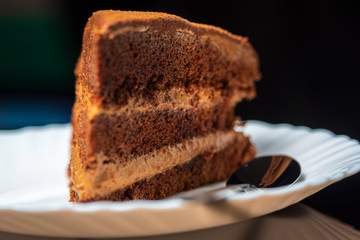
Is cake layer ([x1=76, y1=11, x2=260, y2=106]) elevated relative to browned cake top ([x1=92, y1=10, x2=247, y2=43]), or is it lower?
lower

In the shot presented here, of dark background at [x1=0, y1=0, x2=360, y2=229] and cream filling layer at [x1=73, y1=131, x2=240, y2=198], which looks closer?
cream filling layer at [x1=73, y1=131, x2=240, y2=198]

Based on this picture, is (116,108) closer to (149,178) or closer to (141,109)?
(141,109)

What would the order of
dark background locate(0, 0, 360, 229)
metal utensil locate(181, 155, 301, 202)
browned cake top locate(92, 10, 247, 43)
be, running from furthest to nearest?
dark background locate(0, 0, 360, 229) < metal utensil locate(181, 155, 301, 202) < browned cake top locate(92, 10, 247, 43)

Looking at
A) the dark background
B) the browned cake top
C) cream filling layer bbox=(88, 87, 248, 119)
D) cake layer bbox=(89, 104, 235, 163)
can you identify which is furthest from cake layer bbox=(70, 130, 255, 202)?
the dark background

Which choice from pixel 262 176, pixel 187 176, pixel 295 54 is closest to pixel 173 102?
pixel 187 176

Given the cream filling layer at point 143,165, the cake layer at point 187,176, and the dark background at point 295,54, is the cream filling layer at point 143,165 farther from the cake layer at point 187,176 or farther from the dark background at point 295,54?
the dark background at point 295,54

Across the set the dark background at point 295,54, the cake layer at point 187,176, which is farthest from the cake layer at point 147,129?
the dark background at point 295,54

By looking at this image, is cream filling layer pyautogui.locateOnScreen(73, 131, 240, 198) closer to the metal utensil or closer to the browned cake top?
the metal utensil

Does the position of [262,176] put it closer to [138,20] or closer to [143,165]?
[143,165]
